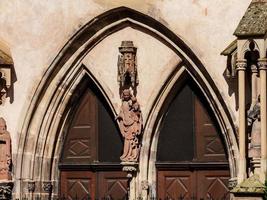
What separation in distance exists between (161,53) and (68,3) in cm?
189

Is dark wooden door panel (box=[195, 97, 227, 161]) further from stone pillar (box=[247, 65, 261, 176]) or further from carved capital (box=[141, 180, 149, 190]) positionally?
stone pillar (box=[247, 65, 261, 176])

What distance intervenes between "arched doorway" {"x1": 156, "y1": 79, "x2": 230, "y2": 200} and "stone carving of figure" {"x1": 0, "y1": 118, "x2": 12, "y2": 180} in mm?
2601

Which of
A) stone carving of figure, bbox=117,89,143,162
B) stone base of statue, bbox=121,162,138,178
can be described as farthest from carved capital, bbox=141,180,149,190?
stone carving of figure, bbox=117,89,143,162

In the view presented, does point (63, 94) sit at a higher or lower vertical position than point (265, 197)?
higher

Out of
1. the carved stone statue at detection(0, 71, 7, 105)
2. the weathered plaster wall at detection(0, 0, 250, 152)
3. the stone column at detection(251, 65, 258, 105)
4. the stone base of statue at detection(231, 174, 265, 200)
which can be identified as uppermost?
the weathered plaster wall at detection(0, 0, 250, 152)

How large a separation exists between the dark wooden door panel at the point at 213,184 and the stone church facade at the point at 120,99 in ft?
0.06

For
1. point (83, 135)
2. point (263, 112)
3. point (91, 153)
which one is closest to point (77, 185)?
point (91, 153)

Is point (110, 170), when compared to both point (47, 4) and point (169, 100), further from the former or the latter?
point (47, 4)

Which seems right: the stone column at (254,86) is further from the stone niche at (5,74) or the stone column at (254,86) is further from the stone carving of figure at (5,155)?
the stone carving of figure at (5,155)

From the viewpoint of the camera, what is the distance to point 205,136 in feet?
61.3

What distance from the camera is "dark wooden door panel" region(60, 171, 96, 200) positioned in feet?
63.5

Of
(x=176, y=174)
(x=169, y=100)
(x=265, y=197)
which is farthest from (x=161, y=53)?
(x=265, y=197)

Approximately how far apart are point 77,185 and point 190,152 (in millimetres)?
2170

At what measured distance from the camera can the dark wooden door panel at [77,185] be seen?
762 inches
